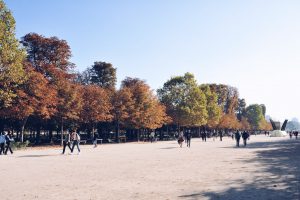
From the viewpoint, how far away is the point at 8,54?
31.8 meters

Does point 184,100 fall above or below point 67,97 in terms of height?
above

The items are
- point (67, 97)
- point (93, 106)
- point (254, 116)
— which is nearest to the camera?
point (67, 97)

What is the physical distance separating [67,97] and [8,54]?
14.1 m

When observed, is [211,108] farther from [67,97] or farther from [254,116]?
[254,116]

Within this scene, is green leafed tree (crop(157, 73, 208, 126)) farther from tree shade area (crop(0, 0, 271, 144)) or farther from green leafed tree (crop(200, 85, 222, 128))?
green leafed tree (crop(200, 85, 222, 128))

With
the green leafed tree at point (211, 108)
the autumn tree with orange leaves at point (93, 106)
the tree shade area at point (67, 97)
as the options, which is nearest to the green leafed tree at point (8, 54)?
the tree shade area at point (67, 97)

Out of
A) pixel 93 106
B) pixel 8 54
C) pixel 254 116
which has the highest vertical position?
pixel 8 54

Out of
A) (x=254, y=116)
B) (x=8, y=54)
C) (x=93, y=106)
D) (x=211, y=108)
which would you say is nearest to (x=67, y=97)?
(x=93, y=106)

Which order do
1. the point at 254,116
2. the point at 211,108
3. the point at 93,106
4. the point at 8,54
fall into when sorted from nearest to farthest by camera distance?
1. the point at 8,54
2. the point at 93,106
3. the point at 211,108
4. the point at 254,116

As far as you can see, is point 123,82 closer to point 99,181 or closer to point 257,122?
point 99,181

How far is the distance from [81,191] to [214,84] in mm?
95521

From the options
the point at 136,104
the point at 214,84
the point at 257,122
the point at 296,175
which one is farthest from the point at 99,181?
the point at 257,122

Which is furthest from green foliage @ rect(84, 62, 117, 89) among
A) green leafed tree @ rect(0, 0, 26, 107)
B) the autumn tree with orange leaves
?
green leafed tree @ rect(0, 0, 26, 107)

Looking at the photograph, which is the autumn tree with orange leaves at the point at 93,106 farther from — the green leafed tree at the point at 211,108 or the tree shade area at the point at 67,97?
the green leafed tree at the point at 211,108
